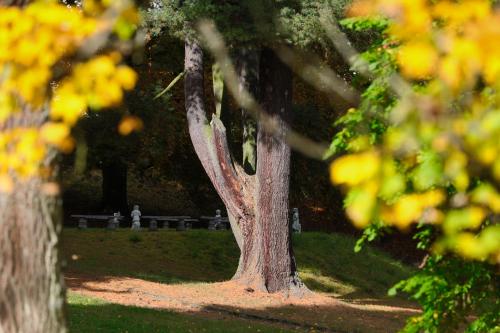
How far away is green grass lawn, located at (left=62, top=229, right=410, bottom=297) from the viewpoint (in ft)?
81.0

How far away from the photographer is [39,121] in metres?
5.90

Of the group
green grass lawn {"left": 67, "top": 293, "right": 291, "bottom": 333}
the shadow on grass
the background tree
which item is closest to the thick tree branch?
the shadow on grass

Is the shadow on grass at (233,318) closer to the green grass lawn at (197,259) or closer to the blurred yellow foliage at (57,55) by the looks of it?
the green grass lawn at (197,259)

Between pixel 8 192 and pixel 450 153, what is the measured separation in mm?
2928

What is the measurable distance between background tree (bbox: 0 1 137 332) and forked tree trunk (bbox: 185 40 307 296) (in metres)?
15.2

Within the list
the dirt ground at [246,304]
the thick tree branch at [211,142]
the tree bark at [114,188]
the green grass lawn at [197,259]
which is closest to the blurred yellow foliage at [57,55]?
the dirt ground at [246,304]

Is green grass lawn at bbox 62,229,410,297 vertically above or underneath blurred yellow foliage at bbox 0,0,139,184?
underneath

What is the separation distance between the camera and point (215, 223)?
32.8 meters

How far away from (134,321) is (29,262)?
9.35 metres

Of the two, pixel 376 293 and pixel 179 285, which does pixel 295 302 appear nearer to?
pixel 179 285

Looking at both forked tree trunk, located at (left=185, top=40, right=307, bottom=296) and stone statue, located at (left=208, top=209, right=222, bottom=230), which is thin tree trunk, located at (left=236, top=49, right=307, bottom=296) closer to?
forked tree trunk, located at (left=185, top=40, right=307, bottom=296)

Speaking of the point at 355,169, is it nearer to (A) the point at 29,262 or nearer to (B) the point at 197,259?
(A) the point at 29,262

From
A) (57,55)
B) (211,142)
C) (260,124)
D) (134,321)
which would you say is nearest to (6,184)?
(57,55)

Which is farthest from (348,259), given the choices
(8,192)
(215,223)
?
(8,192)
